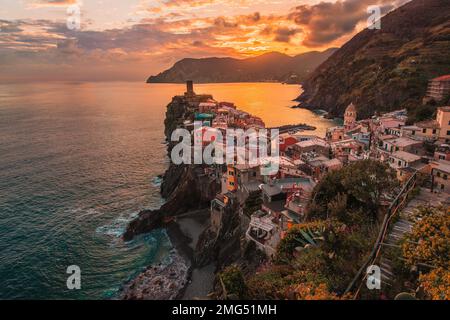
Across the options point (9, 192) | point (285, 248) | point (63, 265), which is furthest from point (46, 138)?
point (285, 248)

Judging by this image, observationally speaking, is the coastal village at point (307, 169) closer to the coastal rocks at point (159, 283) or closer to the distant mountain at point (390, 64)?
the coastal rocks at point (159, 283)

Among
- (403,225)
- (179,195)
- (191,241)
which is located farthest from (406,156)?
(179,195)

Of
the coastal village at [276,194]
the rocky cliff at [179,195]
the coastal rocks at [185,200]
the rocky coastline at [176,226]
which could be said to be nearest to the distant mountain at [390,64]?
the coastal village at [276,194]

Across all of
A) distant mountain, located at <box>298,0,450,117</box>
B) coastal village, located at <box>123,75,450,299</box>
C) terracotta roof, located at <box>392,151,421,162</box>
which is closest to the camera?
coastal village, located at <box>123,75,450,299</box>

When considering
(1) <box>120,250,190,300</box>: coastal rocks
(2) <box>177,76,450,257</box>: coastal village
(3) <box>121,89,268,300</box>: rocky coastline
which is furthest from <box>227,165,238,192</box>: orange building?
(1) <box>120,250,190,300</box>: coastal rocks

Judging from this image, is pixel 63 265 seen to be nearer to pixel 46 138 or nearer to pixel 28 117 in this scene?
pixel 46 138

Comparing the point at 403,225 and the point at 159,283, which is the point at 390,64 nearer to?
the point at 403,225

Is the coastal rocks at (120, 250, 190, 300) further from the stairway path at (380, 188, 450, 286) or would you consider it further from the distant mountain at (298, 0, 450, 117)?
the distant mountain at (298, 0, 450, 117)
